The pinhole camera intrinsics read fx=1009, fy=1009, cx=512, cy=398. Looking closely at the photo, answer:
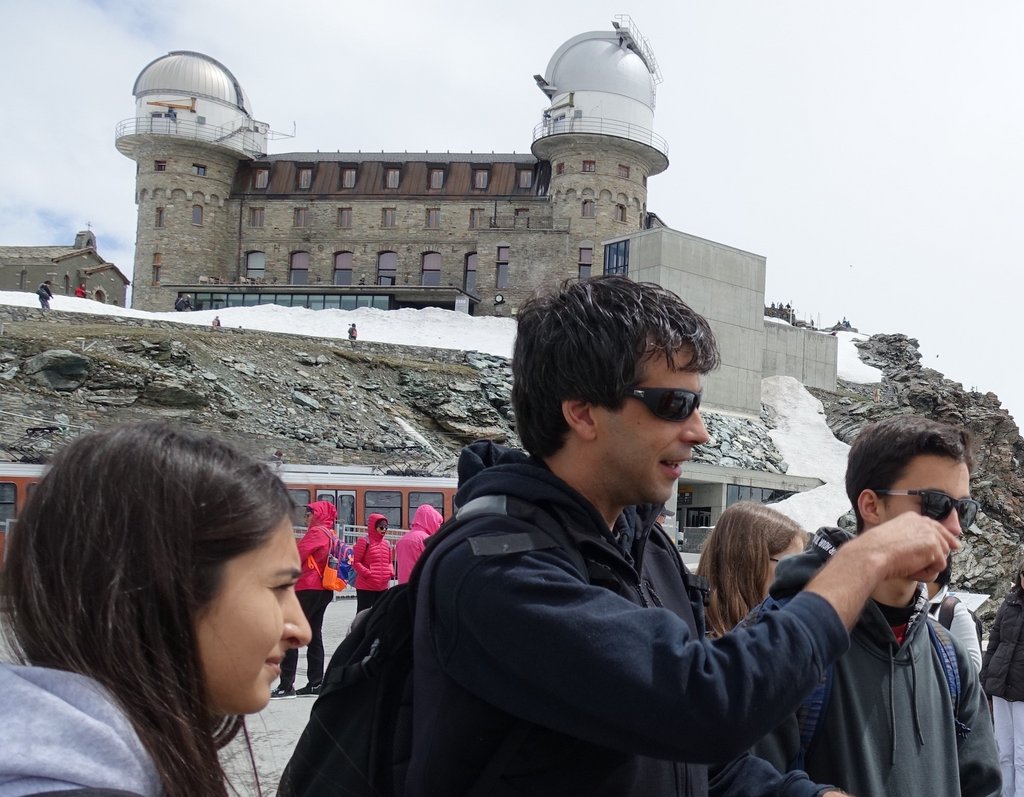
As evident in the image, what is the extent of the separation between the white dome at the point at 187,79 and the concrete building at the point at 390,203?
0.11 m

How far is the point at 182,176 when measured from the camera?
61.6 m

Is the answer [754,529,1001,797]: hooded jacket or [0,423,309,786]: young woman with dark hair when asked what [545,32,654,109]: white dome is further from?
[0,423,309,786]: young woman with dark hair

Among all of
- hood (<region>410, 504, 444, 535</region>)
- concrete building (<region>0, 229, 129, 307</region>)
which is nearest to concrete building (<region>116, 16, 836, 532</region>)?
concrete building (<region>0, 229, 129, 307</region>)

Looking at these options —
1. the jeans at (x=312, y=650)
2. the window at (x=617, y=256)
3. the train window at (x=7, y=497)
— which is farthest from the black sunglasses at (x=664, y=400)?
the window at (x=617, y=256)

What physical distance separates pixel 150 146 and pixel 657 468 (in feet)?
215

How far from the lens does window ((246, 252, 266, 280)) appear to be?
208ft

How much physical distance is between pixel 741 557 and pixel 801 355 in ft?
169

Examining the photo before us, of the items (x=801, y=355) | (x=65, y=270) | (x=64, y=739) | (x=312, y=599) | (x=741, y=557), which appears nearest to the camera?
(x=64, y=739)

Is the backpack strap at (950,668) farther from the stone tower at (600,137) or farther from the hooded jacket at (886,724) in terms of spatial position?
the stone tower at (600,137)

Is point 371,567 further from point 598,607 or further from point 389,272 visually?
point 389,272

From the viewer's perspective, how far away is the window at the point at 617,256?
1769 inches

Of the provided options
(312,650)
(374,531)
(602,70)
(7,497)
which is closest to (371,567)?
(374,531)

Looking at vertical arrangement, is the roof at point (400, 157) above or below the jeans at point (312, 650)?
above

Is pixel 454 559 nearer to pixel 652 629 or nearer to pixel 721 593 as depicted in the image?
pixel 652 629
